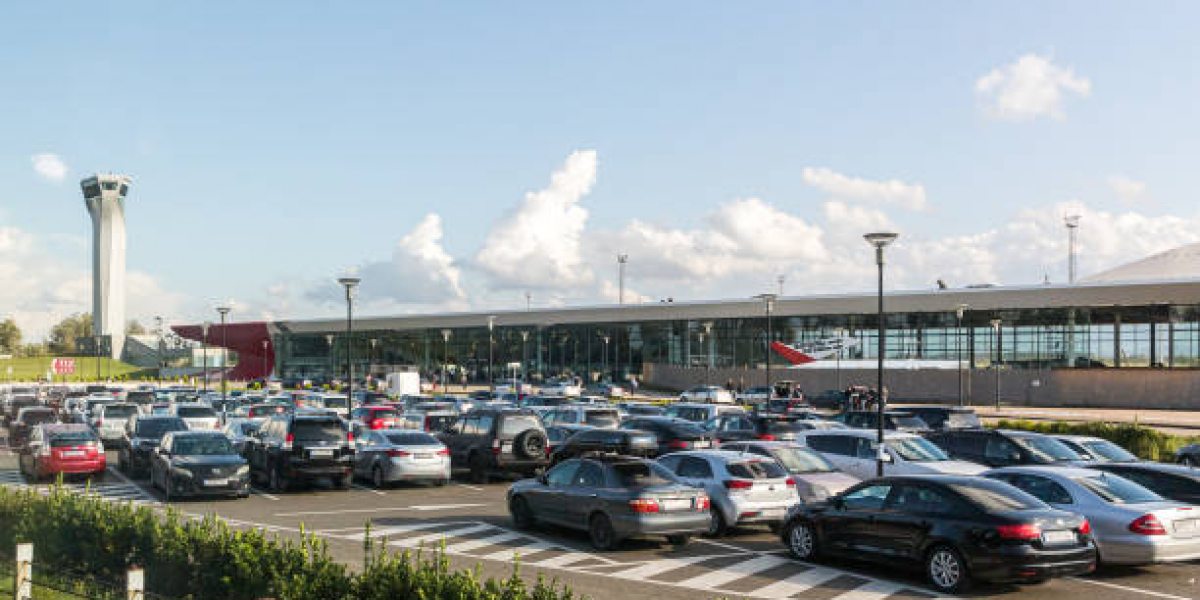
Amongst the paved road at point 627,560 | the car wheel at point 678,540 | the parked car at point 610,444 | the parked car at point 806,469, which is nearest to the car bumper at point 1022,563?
the paved road at point 627,560

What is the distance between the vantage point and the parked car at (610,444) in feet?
81.5

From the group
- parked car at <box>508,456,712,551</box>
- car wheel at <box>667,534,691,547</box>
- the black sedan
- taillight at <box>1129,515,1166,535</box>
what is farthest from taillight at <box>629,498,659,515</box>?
taillight at <box>1129,515,1166,535</box>

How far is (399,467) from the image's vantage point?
24281 millimetres

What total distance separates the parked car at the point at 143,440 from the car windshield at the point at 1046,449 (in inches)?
826

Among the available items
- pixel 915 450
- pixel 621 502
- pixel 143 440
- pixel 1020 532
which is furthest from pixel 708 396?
pixel 1020 532

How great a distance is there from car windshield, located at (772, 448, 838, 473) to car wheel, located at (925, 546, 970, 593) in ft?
19.4

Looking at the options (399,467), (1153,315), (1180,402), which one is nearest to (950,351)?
(1153,315)

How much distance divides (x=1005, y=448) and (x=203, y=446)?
1812cm

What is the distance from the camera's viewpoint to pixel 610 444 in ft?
82.5

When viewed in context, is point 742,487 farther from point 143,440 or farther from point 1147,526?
point 143,440

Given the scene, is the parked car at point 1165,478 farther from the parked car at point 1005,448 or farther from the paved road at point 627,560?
the parked car at point 1005,448

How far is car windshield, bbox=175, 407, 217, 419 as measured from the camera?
34.0 meters

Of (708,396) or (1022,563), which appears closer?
(1022,563)

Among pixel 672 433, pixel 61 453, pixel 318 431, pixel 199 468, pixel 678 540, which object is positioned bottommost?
pixel 678 540
